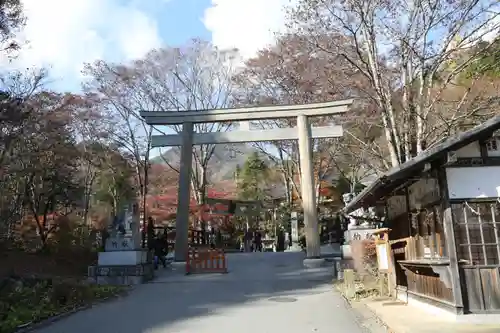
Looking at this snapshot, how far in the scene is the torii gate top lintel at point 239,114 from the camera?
1961 cm

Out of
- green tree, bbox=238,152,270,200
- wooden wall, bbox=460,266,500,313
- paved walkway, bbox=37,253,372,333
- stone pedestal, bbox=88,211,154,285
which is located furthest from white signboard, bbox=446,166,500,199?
green tree, bbox=238,152,270,200

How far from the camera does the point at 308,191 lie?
19.0 m

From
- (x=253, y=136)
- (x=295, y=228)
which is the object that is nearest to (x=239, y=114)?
(x=253, y=136)

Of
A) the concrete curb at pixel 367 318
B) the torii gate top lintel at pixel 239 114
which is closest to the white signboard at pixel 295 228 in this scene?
the torii gate top lintel at pixel 239 114

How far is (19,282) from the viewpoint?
1515 centimetres

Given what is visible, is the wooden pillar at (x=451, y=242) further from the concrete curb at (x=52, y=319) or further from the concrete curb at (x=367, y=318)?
the concrete curb at (x=52, y=319)

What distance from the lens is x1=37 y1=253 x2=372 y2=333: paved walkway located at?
28.9ft

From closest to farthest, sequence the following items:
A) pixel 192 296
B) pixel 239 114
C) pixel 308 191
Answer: pixel 192 296
pixel 308 191
pixel 239 114

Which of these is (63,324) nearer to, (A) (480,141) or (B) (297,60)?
(A) (480,141)

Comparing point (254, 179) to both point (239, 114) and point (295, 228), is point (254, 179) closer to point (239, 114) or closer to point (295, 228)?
point (295, 228)

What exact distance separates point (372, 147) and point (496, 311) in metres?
10.0

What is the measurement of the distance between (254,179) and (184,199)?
21021 millimetres

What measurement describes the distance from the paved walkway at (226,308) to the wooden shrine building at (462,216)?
1882mm

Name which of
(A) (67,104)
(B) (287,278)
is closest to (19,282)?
(B) (287,278)
